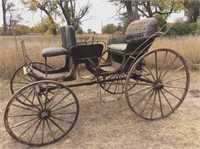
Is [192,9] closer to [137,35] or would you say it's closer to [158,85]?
[137,35]

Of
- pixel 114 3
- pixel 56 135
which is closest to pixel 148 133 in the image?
pixel 56 135

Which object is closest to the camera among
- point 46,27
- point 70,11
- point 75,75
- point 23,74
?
point 75,75

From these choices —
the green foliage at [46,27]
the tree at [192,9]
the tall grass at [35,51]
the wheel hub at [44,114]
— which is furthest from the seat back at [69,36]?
the green foliage at [46,27]

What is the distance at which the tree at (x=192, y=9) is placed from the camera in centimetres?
1909

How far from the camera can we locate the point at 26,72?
3.07 m

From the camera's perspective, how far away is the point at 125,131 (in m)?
3.00

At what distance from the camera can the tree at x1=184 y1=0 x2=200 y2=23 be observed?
19.1 metres

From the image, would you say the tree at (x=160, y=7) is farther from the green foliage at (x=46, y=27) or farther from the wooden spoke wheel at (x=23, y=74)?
the wooden spoke wheel at (x=23, y=74)

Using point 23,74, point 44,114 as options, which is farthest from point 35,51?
point 44,114

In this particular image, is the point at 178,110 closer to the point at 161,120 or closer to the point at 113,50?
the point at 161,120

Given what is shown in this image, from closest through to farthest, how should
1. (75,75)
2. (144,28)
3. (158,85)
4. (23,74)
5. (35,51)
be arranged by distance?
1. (75,75)
2. (158,85)
3. (144,28)
4. (23,74)
5. (35,51)

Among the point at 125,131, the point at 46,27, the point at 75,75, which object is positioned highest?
the point at 46,27

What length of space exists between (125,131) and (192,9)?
1823cm

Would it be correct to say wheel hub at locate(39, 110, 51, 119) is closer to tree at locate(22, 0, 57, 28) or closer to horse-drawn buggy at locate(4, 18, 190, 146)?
horse-drawn buggy at locate(4, 18, 190, 146)
